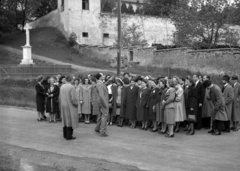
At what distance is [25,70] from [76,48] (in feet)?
56.2

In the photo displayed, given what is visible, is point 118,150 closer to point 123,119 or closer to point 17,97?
point 123,119

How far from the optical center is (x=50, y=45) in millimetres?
39781

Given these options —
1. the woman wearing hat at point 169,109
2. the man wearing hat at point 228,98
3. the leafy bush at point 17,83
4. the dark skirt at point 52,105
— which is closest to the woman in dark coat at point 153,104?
the woman wearing hat at point 169,109

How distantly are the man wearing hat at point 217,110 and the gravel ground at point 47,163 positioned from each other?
15.7 feet

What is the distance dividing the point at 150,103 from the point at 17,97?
9.78m

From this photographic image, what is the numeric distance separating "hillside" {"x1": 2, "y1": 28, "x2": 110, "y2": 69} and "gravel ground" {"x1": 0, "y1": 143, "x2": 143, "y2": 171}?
88.1ft

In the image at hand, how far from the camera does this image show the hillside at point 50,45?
36.4m

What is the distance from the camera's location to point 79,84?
45.8 ft

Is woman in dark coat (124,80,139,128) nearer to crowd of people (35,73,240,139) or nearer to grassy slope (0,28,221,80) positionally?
crowd of people (35,73,240,139)

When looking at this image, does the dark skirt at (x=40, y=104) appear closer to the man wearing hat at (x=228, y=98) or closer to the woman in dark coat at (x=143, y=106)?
the woman in dark coat at (x=143, y=106)

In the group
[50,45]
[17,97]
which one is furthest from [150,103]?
[50,45]

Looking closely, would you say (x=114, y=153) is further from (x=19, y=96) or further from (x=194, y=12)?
(x=194, y=12)

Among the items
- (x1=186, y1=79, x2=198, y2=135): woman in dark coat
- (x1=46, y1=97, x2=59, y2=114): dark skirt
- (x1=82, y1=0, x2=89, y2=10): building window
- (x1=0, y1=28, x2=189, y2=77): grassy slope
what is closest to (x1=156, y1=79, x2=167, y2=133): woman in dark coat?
(x1=186, y1=79, x2=198, y2=135): woman in dark coat

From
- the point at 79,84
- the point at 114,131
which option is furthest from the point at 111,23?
the point at 114,131
